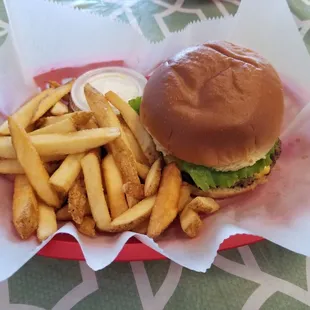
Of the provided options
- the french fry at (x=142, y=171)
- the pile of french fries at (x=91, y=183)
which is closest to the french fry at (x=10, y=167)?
the pile of french fries at (x=91, y=183)

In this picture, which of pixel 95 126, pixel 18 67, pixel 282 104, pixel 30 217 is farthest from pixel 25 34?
pixel 282 104

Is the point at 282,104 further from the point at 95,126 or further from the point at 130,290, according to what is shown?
the point at 130,290

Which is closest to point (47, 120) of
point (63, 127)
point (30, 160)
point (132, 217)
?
point (63, 127)

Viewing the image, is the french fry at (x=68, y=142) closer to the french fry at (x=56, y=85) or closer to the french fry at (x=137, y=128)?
the french fry at (x=137, y=128)

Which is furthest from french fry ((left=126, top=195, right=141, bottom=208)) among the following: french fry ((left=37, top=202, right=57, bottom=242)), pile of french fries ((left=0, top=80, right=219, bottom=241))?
french fry ((left=37, top=202, right=57, bottom=242))

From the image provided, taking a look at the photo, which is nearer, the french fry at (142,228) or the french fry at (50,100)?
the french fry at (142,228)
